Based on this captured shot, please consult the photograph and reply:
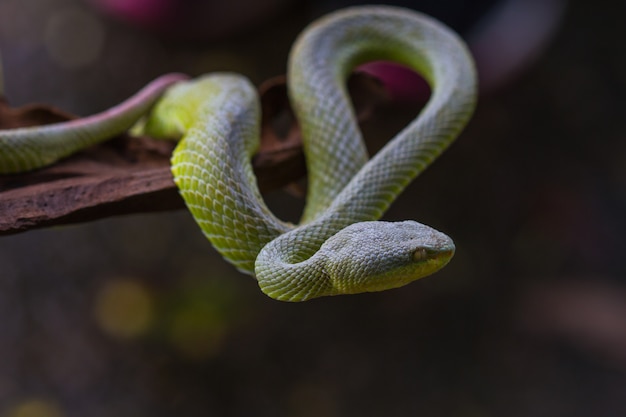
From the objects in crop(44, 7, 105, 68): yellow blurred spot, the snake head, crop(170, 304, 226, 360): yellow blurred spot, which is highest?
the snake head

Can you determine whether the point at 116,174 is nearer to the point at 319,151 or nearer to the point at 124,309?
the point at 319,151

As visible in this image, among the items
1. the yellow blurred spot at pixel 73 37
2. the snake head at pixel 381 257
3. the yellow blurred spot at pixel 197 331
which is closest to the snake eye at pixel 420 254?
the snake head at pixel 381 257

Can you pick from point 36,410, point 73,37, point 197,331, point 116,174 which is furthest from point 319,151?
point 36,410

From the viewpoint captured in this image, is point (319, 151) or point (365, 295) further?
point (365, 295)

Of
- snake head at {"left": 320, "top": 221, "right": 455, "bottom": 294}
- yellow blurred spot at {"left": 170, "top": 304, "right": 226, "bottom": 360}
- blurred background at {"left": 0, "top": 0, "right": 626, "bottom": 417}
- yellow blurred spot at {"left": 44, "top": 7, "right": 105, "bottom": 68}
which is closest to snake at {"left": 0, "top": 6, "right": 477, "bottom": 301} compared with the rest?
snake head at {"left": 320, "top": 221, "right": 455, "bottom": 294}

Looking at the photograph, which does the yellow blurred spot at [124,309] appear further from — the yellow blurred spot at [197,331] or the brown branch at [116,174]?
the brown branch at [116,174]

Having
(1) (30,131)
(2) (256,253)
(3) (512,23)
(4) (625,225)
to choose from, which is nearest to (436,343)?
(4) (625,225)

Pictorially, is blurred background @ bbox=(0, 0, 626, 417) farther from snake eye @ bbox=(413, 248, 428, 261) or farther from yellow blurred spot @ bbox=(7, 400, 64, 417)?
snake eye @ bbox=(413, 248, 428, 261)
